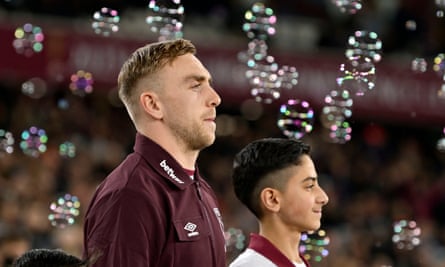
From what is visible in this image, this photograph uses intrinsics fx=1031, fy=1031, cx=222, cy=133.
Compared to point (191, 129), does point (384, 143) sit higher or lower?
lower

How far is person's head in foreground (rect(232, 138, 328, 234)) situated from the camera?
3.59 meters

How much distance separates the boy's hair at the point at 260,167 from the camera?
3664 mm

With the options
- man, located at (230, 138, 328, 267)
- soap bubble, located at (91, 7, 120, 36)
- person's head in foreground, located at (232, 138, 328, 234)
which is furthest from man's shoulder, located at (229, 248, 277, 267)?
soap bubble, located at (91, 7, 120, 36)

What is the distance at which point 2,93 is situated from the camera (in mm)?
8867

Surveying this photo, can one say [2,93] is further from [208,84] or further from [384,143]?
[208,84]

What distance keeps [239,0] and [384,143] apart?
2050mm

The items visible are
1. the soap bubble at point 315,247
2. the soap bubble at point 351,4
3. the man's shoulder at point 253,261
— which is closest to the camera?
the man's shoulder at point 253,261

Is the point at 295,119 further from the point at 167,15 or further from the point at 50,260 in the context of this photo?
the point at 50,260

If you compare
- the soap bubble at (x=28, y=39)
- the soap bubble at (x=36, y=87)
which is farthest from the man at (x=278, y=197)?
the soap bubble at (x=36, y=87)

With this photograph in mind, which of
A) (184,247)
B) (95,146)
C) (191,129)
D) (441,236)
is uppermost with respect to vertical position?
(191,129)

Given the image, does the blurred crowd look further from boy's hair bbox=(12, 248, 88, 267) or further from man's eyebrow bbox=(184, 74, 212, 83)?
boy's hair bbox=(12, 248, 88, 267)

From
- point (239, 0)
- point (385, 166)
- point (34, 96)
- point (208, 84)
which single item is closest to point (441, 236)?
point (385, 166)

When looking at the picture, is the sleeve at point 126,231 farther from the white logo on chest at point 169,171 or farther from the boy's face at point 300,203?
the boy's face at point 300,203

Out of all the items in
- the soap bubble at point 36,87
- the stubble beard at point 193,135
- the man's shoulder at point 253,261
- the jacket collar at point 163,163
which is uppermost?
the stubble beard at point 193,135
